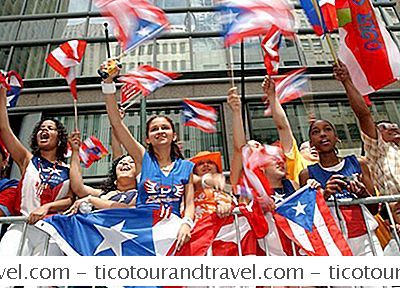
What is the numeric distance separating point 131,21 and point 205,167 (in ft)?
5.75

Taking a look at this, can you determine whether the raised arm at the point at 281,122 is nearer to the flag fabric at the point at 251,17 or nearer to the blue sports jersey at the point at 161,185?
the flag fabric at the point at 251,17

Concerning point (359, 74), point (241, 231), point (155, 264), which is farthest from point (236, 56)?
point (155, 264)

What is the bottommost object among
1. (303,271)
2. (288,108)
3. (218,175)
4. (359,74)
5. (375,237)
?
Result: (303,271)

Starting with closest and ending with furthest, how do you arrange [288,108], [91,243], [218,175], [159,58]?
[91,243] → [218,175] → [288,108] → [159,58]

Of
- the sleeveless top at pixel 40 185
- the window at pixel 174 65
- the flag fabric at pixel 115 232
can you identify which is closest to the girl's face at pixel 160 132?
the flag fabric at pixel 115 232

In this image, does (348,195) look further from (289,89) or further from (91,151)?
(91,151)

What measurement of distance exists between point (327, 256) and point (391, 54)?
2321 millimetres

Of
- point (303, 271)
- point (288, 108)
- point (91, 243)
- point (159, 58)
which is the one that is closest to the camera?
point (303, 271)

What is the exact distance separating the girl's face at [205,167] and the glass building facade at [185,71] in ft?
9.95

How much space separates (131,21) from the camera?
4492 mm

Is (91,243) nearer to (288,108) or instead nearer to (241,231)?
(241,231)

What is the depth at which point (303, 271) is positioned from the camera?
2.72 metres

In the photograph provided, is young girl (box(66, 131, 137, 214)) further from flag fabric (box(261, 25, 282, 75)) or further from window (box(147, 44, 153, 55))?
window (box(147, 44, 153, 55))

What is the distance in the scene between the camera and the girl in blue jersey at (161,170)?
3299 mm
